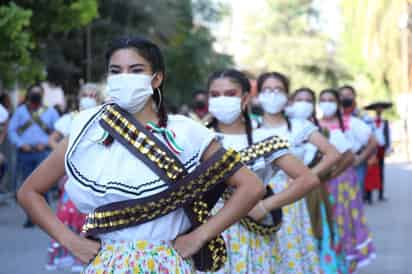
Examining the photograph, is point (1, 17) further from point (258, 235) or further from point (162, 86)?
point (162, 86)

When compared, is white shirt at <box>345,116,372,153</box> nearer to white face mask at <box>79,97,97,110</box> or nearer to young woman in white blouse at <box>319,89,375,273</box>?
young woman in white blouse at <box>319,89,375,273</box>

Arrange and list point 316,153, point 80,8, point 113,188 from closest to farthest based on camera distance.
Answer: point 113,188 → point 316,153 → point 80,8

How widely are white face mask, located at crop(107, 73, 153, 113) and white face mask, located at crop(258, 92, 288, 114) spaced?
362cm

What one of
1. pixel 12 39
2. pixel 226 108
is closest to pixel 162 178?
pixel 226 108

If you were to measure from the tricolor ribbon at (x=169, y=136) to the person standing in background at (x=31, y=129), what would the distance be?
990 centimetres

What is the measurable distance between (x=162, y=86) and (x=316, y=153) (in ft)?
16.6

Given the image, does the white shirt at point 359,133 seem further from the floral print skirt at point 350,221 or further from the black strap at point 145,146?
the black strap at point 145,146

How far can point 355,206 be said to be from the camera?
397 inches

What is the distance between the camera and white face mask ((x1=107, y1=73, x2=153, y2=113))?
342cm

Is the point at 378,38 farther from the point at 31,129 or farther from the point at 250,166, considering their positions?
the point at 250,166

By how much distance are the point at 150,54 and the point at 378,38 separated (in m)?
36.1

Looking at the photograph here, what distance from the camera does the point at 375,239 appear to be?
12188 millimetres

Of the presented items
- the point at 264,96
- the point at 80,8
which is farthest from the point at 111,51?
the point at 80,8

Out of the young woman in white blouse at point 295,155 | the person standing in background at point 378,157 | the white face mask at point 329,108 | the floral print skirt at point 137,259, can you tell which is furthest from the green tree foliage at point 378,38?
the floral print skirt at point 137,259
